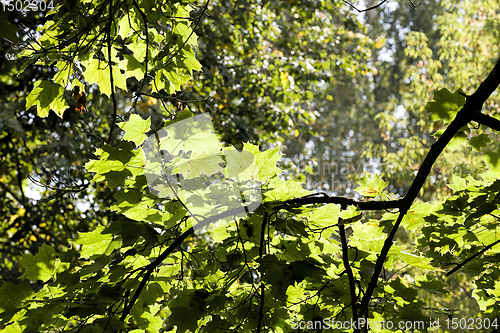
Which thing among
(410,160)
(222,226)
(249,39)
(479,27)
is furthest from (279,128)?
(479,27)

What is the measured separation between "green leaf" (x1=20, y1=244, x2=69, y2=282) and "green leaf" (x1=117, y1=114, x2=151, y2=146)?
1.81ft

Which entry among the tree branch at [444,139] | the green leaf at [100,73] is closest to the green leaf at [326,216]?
the tree branch at [444,139]

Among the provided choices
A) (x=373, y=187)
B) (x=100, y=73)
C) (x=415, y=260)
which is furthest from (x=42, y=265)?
(x=415, y=260)

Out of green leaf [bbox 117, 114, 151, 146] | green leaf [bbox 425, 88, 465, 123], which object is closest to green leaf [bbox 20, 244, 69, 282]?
green leaf [bbox 117, 114, 151, 146]

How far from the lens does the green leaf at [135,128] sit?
124cm

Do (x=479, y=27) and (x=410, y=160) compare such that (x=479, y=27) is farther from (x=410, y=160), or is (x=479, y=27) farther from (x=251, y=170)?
(x=251, y=170)

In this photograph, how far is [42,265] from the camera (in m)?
1.34

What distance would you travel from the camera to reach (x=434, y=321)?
1.26 meters

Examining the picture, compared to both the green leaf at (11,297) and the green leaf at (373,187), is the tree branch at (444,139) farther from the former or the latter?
the green leaf at (11,297)

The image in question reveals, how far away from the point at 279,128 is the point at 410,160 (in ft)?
8.18

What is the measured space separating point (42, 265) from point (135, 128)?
65 cm

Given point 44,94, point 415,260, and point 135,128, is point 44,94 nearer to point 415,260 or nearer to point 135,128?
point 135,128

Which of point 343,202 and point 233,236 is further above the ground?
point 343,202

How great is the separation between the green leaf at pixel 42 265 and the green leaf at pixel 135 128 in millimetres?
552
